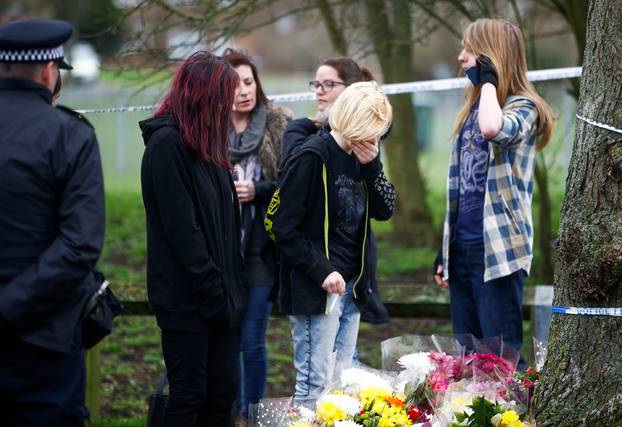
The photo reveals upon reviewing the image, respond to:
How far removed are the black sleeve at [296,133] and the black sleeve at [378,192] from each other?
0.44 meters

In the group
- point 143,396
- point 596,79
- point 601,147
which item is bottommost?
point 143,396

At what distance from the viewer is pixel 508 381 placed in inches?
163

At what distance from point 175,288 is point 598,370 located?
5.52 ft

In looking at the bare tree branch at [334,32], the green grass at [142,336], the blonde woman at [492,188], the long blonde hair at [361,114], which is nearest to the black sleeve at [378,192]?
the long blonde hair at [361,114]

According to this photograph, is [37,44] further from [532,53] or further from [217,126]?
[532,53]

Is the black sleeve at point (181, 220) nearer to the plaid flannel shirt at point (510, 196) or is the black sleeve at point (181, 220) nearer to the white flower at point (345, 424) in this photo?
the white flower at point (345, 424)

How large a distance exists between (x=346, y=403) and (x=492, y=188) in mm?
1433

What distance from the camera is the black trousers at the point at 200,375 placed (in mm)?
4059

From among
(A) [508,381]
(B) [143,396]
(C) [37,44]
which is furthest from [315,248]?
(B) [143,396]

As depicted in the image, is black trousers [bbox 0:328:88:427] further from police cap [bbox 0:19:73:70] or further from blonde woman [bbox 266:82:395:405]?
blonde woman [bbox 266:82:395:405]

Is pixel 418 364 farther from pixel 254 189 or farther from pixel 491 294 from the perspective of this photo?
pixel 254 189

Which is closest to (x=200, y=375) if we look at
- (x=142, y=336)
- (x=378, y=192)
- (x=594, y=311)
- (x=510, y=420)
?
(x=378, y=192)

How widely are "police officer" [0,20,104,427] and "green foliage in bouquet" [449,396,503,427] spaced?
1395 mm

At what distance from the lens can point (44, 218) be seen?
3.33 meters
